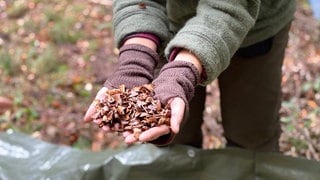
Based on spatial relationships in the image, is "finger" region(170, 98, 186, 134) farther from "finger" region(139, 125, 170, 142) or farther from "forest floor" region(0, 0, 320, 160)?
"forest floor" region(0, 0, 320, 160)

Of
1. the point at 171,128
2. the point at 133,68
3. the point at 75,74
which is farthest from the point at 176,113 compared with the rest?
the point at 75,74

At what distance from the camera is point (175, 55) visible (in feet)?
3.01

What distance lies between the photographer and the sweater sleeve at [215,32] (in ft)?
2.89

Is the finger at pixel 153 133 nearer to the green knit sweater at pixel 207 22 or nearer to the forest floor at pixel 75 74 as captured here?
the green knit sweater at pixel 207 22

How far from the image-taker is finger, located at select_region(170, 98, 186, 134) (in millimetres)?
832

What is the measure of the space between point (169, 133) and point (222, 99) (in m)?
0.47

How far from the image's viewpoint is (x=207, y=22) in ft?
2.97

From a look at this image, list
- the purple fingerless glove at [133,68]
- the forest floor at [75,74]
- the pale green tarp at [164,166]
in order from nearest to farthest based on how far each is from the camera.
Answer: the purple fingerless glove at [133,68], the pale green tarp at [164,166], the forest floor at [75,74]

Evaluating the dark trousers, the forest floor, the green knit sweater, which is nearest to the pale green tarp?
the dark trousers

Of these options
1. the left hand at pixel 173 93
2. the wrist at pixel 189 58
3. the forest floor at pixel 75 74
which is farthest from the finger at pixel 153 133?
the forest floor at pixel 75 74

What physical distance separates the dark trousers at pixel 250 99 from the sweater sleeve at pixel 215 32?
246mm

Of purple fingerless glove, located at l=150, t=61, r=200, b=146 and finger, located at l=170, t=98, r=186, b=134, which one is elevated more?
purple fingerless glove, located at l=150, t=61, r=200, b=146

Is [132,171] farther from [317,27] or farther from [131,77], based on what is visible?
[317,27]

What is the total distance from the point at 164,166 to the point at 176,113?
0.38 meters
